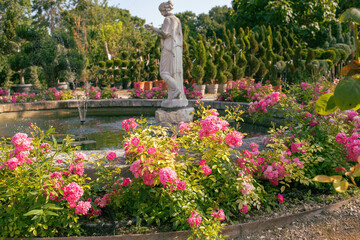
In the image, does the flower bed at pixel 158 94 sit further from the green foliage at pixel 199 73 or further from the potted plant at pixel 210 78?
the potted plant at pixel 210 78

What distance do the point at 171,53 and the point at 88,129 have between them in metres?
2.46

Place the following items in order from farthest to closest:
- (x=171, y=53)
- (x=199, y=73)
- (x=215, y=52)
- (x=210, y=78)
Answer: (x=215, y=52) < (x=210, y=78) < (x=199, y=73) < (x=171, y=53)

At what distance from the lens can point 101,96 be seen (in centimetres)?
1020

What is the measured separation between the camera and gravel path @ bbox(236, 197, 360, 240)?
269 cm

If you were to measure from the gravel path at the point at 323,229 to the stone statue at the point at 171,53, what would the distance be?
10.4ft

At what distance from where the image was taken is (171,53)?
17.7ft

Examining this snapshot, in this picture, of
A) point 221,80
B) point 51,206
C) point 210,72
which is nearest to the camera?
point 51,206

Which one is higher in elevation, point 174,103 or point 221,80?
point 221,80

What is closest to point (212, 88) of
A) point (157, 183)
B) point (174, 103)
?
point (174, 103)

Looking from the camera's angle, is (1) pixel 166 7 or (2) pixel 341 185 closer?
(2) pixel 341 185

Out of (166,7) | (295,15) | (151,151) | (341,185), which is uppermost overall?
(295,15)

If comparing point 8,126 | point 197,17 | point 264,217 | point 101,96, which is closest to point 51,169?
Answer: point 264,217

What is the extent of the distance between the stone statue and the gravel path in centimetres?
318

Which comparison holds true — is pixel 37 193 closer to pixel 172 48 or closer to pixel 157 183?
pixel 157 183
